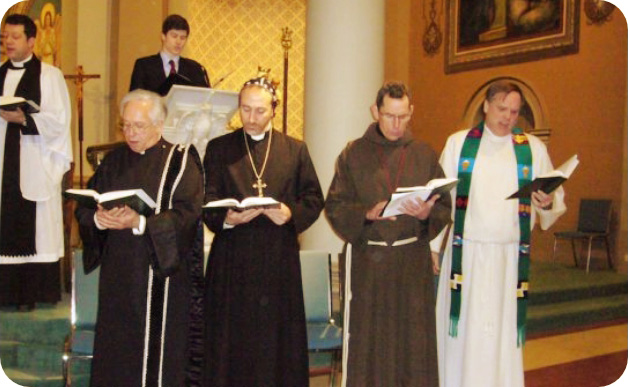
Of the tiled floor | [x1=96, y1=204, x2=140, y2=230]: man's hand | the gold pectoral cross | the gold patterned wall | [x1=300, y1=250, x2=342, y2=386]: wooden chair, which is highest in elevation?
the gold patterned wall

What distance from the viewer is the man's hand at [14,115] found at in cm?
509

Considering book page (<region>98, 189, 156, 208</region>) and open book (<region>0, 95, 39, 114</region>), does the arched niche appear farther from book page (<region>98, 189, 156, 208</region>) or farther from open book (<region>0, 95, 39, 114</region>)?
book page (<region>98, 189, 156, 208</region>)

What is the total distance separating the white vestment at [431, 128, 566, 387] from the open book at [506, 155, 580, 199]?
0.43 metres

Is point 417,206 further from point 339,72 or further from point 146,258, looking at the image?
point 339,72

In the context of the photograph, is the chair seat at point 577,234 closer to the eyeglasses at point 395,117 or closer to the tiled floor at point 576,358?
the tiled floor at point 576,358

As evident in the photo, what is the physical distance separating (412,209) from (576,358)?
12.5 feet

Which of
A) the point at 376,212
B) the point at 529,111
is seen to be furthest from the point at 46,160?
the point at 529,111

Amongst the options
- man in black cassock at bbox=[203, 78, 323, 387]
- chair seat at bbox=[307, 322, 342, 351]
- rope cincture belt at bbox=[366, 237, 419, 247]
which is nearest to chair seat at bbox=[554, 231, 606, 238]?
chair seat at bbox=[307, 322, 342, 351]

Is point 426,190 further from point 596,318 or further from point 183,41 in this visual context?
point 596,318

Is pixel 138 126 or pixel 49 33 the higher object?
pixel 49 33

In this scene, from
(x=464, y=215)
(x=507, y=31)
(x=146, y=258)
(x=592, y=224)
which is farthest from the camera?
(x=507, y=31)

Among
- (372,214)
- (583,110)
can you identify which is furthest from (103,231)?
(583,110)

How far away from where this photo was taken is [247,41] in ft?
44.7

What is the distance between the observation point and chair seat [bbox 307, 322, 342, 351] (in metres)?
Answer: 4.47
